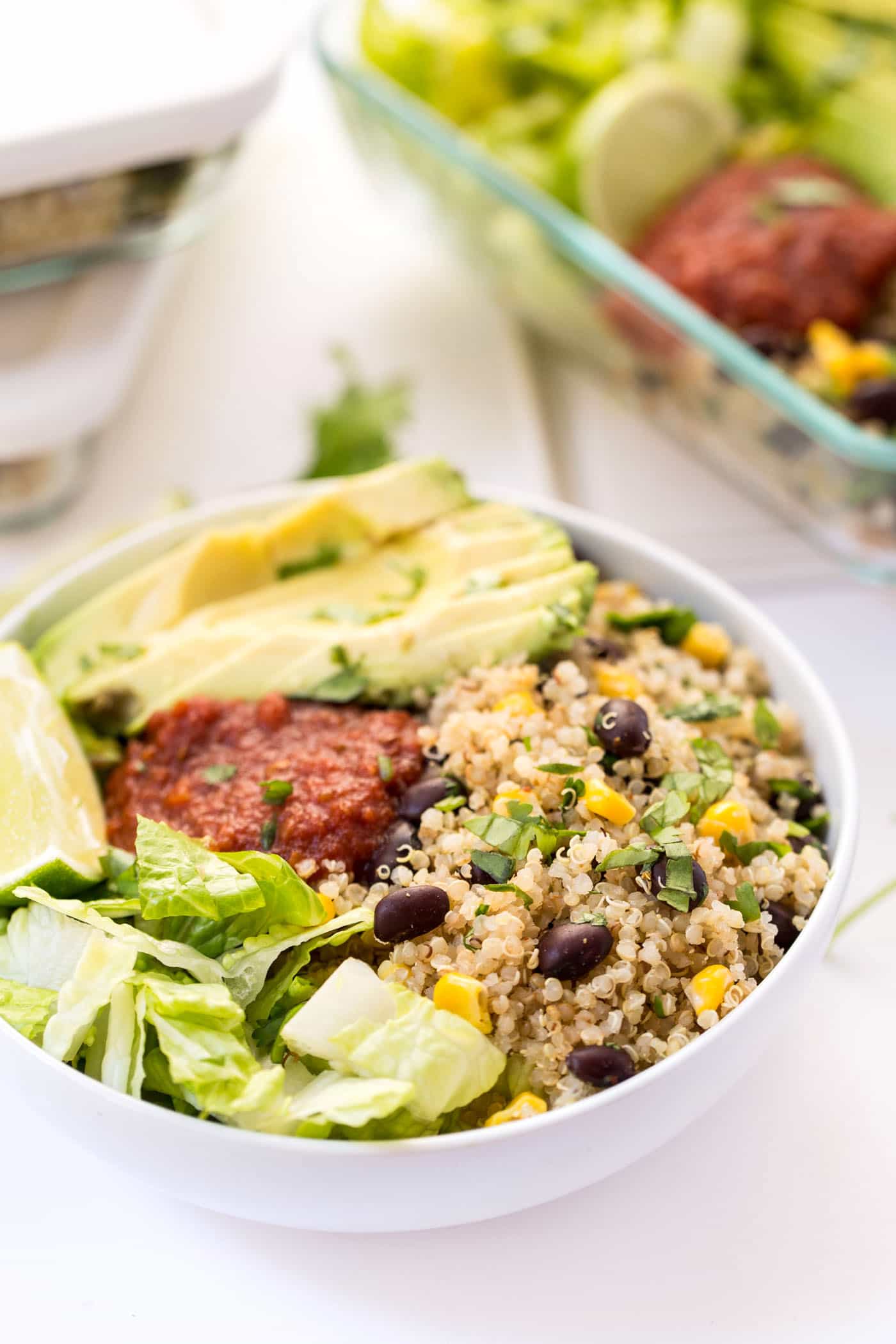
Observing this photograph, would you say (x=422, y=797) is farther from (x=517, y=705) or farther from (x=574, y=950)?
(x=574, y=950)

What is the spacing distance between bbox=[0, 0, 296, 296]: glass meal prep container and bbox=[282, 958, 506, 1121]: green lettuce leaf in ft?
5.10

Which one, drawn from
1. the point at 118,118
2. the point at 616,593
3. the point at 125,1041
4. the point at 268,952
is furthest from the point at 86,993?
the point at 118,118

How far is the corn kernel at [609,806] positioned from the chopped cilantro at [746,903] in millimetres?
140

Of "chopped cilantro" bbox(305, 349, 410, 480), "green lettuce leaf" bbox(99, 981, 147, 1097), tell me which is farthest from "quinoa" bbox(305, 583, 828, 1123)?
"chopped cilantro" bbox(305, 349, 410, 480)

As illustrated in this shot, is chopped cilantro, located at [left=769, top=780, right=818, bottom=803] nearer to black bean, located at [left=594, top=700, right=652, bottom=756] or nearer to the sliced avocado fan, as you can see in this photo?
black bean, located at [left=594, top=700, right=652, bottom=756]

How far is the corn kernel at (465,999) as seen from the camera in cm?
138

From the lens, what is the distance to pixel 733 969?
1.44 m

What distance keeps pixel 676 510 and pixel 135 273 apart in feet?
3.73

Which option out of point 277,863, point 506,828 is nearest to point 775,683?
point 506,828

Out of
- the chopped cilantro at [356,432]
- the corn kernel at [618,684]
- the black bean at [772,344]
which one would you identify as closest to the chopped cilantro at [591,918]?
the corn kernel at [618,684]

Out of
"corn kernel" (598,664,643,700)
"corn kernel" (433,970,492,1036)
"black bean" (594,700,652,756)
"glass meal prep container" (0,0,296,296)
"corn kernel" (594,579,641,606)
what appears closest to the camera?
"corn kernel" (433,970,492,1036)

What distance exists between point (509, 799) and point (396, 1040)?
0.32 meters

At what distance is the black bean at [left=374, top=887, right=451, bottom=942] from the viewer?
4.71ft

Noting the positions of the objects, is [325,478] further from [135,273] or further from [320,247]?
[320,247]
